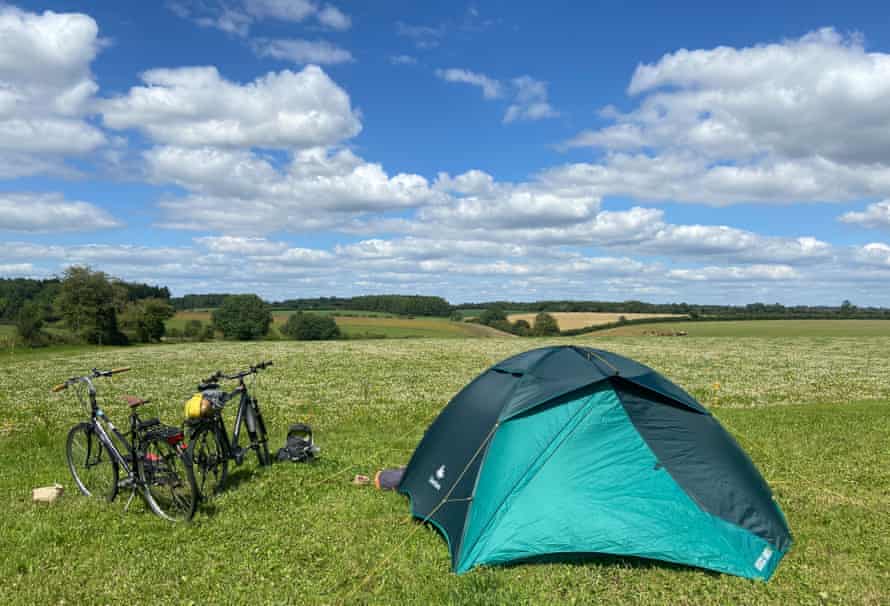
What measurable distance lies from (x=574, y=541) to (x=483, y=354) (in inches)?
1418

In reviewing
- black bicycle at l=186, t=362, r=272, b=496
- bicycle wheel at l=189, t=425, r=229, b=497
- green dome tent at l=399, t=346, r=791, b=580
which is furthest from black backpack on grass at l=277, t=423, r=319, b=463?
green dome tent at l=399, t=346, r=791, b=580

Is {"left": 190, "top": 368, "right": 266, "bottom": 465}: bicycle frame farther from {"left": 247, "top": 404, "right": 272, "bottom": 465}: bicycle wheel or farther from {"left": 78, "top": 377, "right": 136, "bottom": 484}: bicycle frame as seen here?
{"left": 78, "top": 377, "right": 136, "bottom": 484}: bicycle frame

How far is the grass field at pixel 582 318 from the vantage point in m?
81.7

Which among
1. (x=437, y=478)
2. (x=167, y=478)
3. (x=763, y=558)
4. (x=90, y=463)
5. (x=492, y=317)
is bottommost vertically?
(x=763, y=558)

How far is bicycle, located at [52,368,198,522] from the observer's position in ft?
27.6

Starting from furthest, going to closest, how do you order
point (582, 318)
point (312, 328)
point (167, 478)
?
1. point (582, 318)
2. point (312, 328)
3. point (167, 478)

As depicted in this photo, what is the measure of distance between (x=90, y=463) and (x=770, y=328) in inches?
3225

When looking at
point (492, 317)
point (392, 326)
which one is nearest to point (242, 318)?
point (392, 326)

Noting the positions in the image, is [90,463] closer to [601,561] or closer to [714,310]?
[601,561]

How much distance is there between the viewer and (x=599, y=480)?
720 centimetres

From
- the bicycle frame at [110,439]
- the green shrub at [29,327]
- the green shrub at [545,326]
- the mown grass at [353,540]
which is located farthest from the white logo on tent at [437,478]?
the green shrub at [545,326]

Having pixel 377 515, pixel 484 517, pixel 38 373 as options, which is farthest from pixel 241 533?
pixel 38 373

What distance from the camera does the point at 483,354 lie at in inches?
1688

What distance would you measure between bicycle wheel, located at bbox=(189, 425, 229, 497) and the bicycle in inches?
11.2
